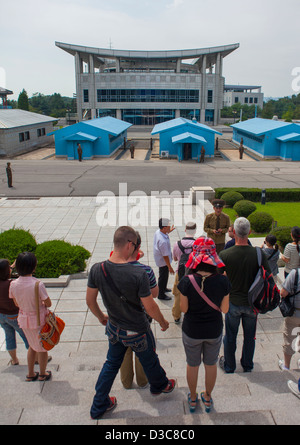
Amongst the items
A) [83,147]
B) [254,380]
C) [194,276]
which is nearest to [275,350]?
[254,380]

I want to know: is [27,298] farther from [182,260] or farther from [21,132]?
[21,132]

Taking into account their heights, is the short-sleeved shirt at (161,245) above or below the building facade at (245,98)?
below

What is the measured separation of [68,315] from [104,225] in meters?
6.49

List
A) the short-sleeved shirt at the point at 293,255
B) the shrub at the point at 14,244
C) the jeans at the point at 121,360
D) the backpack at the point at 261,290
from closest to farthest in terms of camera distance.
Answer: the jeans at the point at 121,360 < the backpack at the point at 261,290 < the short-sleeved shirt at the point at 293,255 < the shrub at the point at 14,244

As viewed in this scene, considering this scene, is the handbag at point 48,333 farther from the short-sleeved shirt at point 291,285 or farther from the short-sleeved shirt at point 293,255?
the short-sleeved shirt at point 293,255

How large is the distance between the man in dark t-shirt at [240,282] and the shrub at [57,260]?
15.5 ft

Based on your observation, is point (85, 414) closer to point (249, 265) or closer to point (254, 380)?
point (254, 380)

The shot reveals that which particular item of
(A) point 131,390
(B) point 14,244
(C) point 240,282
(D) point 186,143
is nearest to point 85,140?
(D) point 186,143

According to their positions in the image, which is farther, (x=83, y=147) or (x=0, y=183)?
(x=83, y=147)

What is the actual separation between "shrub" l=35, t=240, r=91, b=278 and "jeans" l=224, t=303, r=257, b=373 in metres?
4.69

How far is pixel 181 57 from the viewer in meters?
70.6

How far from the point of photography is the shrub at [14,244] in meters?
8.61

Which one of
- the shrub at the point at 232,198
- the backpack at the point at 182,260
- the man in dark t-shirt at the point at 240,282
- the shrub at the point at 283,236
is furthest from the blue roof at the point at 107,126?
the man in dark t-shirt at the point at 240,282

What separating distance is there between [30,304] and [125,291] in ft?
4.54
